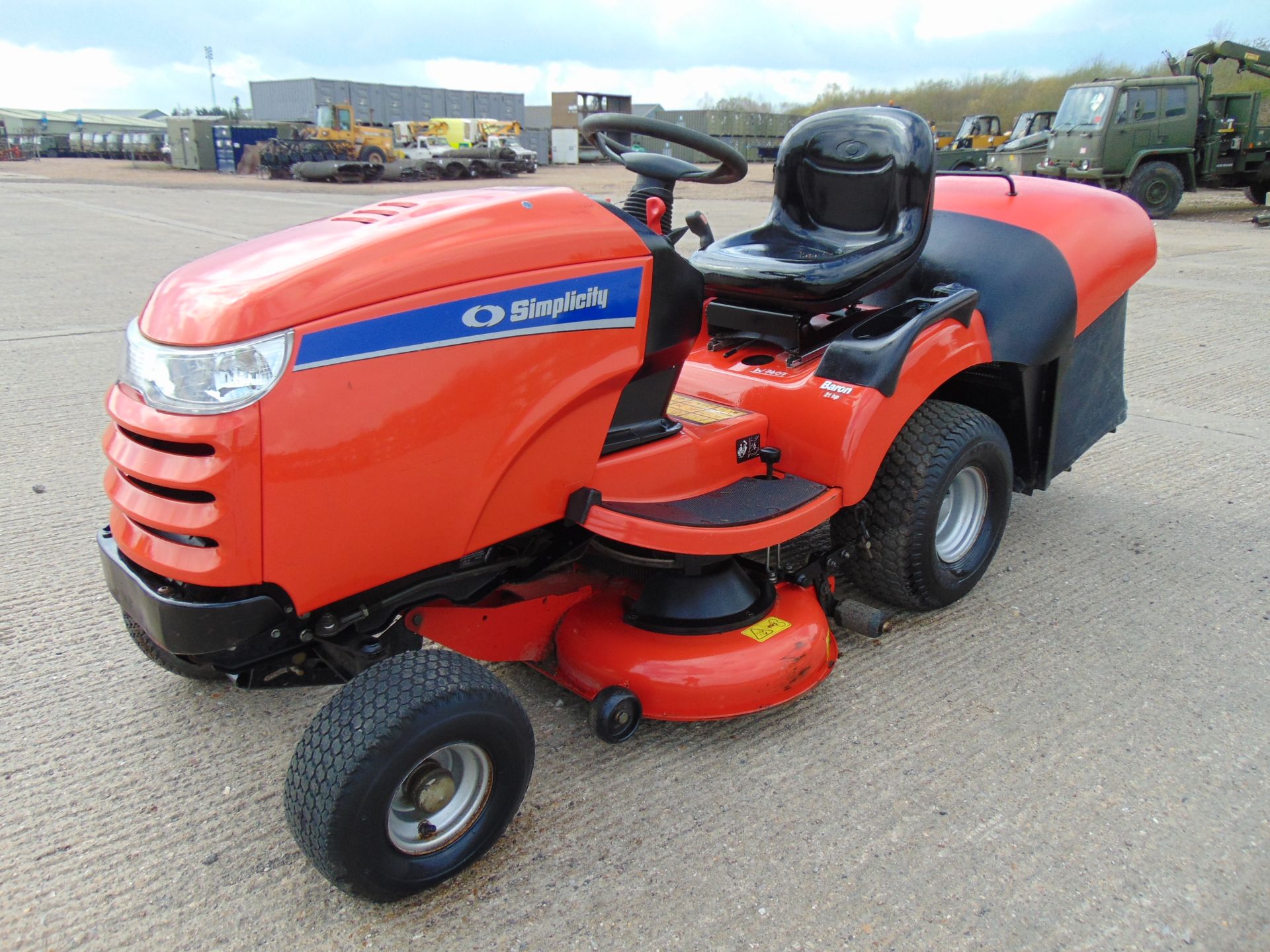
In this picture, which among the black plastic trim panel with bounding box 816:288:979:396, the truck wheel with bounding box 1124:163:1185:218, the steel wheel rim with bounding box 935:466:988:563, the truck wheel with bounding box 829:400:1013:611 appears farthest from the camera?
the truck wheel with bounding box 1124:163:1185:218

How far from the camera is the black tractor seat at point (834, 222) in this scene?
256cm

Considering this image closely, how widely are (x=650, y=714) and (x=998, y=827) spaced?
0.75m

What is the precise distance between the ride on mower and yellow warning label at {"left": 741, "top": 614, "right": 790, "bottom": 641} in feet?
0.04

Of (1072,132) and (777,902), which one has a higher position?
(1072,132)

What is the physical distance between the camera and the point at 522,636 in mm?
2211

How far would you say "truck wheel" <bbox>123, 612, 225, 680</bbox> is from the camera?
7.09 ft

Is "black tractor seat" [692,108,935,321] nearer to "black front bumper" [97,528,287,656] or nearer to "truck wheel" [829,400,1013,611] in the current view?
"truck wheel" [829,400,1013,611]

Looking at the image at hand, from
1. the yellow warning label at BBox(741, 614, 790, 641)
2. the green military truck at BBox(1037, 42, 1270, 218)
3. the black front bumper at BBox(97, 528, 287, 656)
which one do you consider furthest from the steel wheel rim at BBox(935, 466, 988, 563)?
the green military truck at BBox(1037, 42, 1270, 218)

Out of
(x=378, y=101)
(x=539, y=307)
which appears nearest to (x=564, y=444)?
(x=539, y=307)

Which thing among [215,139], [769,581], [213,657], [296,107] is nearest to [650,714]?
[769,581]

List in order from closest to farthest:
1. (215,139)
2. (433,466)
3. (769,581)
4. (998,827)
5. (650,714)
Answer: (433,466) < (998,827) < (650,714) < (769,581) < (215,139)

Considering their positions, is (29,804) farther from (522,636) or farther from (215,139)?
(215,139)

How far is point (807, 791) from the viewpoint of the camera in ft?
6.66

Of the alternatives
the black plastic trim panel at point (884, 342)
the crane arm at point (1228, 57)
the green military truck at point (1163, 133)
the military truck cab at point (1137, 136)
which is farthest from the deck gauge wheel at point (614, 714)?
the crane arm at point (1228, 57)
